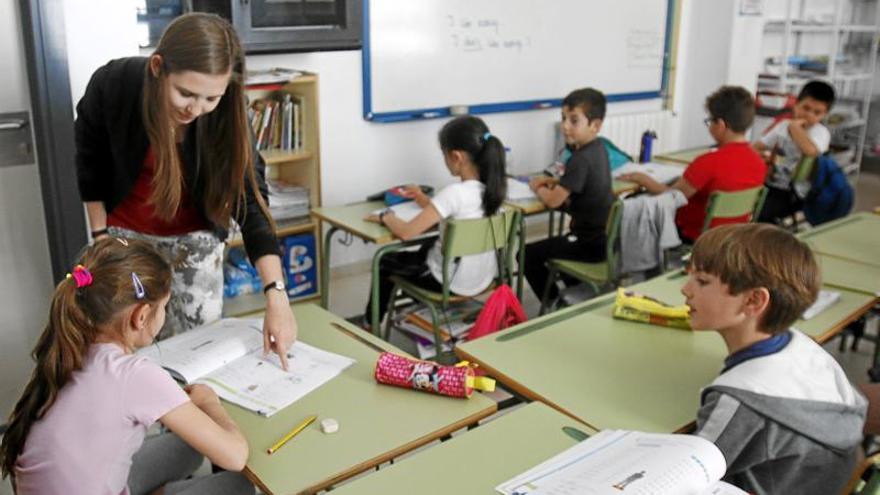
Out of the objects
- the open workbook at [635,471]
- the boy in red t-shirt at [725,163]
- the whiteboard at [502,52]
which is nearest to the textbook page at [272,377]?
the open workbook at [635,471]

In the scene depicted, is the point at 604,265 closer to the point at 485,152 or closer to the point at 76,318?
the point at 485,152

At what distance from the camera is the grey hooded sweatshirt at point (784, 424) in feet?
4.82

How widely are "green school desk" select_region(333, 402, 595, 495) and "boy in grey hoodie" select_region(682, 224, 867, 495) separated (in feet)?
0.95

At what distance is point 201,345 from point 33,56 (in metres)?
1.19

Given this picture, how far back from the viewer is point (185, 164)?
6.23 ft

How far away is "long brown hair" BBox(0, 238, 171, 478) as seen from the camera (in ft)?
4.32

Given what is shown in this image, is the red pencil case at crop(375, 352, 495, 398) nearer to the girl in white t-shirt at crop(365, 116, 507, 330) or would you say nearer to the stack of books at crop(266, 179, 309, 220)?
the girl in white t-shirt at crop(365, 116, 507, 330)

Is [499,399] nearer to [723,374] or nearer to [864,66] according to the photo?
[723,374]

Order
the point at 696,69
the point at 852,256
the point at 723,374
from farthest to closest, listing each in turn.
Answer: the point at 696,69
the point at 852,256
the point at 723,374

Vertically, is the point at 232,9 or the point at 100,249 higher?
the point at 232,9

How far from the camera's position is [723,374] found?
61.6 inches

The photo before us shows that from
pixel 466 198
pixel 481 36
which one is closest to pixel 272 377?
pixel 466 198

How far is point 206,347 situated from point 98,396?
46 centimetres

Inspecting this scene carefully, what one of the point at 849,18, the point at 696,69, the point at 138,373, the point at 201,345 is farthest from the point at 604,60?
the point at 138,373
